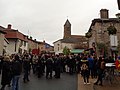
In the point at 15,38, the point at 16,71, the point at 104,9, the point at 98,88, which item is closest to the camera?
the point at 16,71

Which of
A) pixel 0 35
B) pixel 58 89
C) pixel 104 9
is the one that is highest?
pixel 104 9

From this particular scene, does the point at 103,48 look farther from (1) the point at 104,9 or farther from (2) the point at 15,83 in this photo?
(2) the point at 15,83

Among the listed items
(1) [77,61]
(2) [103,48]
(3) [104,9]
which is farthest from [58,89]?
→ (3) [104,9]

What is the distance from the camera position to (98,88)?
39.9 ft

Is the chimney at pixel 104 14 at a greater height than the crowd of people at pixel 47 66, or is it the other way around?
the chimney at pixel 104 14

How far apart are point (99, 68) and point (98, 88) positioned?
1.56 metres

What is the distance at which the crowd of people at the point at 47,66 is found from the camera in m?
10.9

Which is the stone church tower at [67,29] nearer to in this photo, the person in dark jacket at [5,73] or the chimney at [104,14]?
the chimney at [104,14]

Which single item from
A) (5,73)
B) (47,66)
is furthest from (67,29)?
(5,73)

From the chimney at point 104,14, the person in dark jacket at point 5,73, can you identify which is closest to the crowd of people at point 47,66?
the person in dark jacket at point 5,73

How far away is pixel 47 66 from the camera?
56.4 feet

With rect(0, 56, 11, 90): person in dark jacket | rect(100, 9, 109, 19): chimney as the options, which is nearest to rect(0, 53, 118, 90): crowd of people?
A: rect(0, 56, 11, 90): person in dark jacket

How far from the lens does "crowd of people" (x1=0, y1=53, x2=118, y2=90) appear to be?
1086 centimetres

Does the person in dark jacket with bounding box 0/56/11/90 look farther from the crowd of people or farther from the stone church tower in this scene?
the stone church tower
